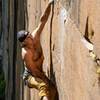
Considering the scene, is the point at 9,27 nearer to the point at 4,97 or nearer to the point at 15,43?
the point at 15,43

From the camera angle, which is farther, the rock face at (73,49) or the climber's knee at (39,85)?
the climber's knee at (39,85)

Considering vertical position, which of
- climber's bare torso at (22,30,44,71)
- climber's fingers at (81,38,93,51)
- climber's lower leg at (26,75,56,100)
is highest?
climber's bare torso at (22,30,44,71)

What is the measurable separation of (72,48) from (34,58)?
1697 millimetres

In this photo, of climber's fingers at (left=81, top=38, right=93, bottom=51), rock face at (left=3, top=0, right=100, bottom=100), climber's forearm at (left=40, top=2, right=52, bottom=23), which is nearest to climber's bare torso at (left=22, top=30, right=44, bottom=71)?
rock face at (left=3, top=0, right=100, bottom=100)

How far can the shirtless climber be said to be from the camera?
567 cm

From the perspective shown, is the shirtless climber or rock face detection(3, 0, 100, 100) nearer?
rock face detection(3, 0, 100, 100)

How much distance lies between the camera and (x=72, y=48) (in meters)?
4.23

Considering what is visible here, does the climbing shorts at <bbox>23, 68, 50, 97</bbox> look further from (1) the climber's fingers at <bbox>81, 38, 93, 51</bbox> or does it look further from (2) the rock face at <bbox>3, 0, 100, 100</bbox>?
(1) the climber's fingers at <bbox>81, 38, 93, 51</bbox>

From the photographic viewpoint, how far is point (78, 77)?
397cm

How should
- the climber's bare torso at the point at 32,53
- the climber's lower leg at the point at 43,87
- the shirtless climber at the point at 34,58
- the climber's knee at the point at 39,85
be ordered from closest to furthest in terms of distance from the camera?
the climber's lower leg at the point at 43,87 → the climber's knee at the point at 39,85 → the shirtless climber at the point at 34,58 → the climber's bare torso at the point at 32,53

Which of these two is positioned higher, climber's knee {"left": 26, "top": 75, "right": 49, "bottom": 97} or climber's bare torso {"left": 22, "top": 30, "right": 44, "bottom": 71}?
climber's bare torso {"left": 22, "top": 30, "right": 44, "bottom": 71}

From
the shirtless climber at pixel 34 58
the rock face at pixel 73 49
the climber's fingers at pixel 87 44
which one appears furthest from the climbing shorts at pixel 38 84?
the climber's fingers at pixel 87 44

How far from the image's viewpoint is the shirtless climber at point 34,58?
567 cm

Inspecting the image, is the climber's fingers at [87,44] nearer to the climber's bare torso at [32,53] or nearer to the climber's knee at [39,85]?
the climber's knee at [39,85]
